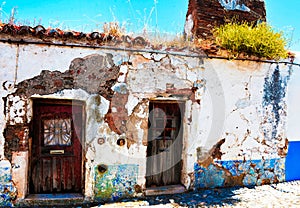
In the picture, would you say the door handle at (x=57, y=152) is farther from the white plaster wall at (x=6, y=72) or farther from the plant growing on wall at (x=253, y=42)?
the plant growing on wall at (x=253, y=42)

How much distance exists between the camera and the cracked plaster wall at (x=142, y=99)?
14.8 feet

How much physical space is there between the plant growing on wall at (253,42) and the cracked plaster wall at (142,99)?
0.27m

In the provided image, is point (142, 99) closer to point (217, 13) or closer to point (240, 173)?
point (240, 173)

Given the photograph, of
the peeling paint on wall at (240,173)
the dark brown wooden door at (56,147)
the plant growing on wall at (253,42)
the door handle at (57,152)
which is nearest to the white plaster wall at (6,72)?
the dark brown wooden door at (56,147)

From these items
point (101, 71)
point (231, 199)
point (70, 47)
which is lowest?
point (231, 199)

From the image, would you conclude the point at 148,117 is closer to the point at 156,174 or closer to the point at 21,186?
the point at 156,174

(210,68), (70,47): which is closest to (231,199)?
(210,68)

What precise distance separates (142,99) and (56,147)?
5.97 feet

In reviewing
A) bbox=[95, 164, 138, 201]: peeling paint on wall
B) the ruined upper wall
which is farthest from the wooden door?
the ruined upper wall

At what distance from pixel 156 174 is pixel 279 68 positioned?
363cm

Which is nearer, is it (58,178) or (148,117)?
(58,178)

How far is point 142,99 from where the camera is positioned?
505 centimetres

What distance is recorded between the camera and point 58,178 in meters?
4.91

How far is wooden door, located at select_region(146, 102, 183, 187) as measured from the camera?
17.8 ft
